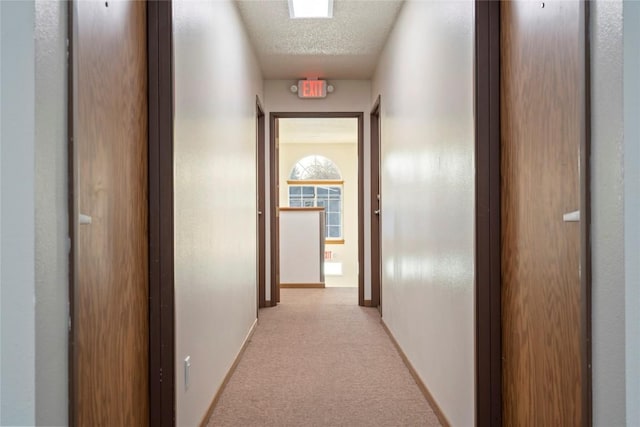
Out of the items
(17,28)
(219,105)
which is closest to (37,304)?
(17,28)

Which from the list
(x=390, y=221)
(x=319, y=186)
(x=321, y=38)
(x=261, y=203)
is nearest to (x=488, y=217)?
(x=390, y=221)

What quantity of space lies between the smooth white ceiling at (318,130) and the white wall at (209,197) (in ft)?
15.1

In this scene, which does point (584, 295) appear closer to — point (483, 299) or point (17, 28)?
point (483, 299)

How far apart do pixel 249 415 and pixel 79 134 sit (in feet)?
5.85

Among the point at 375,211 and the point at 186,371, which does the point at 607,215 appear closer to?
the point at 186,371

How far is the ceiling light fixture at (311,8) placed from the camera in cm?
370

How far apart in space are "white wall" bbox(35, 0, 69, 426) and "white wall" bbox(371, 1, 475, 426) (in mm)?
1424

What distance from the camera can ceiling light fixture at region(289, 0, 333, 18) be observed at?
3.70m

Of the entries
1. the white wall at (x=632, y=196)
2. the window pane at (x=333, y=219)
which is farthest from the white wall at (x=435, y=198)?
the window pane at (x=333, y=219)

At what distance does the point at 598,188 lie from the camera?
1217mm

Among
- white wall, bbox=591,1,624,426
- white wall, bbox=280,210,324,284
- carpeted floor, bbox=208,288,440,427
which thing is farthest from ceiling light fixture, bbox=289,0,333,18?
white wall, bbox=280,210,324,284

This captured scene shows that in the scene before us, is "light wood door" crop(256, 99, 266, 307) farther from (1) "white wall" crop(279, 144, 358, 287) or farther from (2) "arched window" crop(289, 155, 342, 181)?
(2) "arched window" crop(289, 155, 342, 181)

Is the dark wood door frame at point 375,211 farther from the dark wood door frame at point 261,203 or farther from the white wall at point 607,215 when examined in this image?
the white wall at point 607,215

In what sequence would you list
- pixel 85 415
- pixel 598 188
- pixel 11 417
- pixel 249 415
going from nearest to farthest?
1. pixel 11 417
2. pixel 598 188
3. pixel 85 415
4. pixel 249 415
